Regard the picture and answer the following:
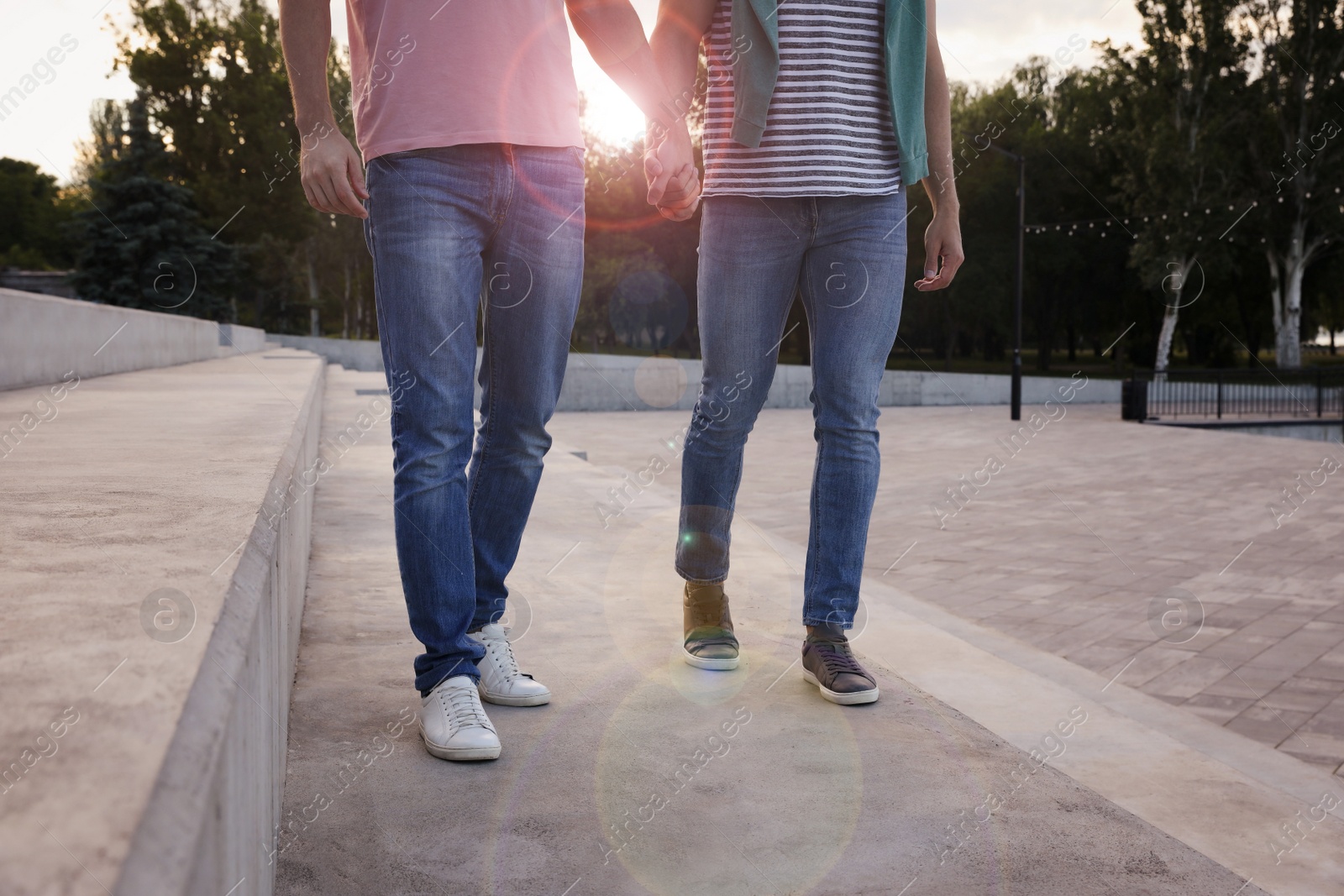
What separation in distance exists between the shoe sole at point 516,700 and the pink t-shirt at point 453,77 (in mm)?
1139

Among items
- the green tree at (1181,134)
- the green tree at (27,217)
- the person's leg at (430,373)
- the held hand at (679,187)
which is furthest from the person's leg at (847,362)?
the green tree at (27,217)

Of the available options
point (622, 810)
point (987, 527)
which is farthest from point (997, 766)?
point (987, 527)

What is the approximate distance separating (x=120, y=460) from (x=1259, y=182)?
35109mm

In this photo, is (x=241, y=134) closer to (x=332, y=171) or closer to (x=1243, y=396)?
(x=1243, y=396)

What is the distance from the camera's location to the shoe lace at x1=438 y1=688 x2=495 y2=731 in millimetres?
1969

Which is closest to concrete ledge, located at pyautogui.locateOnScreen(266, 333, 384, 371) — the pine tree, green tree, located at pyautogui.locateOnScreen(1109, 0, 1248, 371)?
the pine tree

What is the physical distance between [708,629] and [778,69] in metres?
1.40

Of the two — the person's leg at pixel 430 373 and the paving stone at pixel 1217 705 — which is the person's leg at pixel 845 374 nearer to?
the person's leg at pixel 430 373

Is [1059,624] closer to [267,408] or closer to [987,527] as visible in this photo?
[987,527]

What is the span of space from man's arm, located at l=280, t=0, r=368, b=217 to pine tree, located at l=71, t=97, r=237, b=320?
3019 cm

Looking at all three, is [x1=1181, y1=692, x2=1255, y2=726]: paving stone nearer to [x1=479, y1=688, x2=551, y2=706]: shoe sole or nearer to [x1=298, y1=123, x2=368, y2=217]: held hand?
[x1=479, y1=688, x2=551, y2=706]: shoe sole

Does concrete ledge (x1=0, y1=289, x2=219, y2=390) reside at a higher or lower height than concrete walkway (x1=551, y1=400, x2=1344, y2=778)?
higher

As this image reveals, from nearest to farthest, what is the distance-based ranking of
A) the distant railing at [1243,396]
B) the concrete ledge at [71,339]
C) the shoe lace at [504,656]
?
1. the shoe lace at [504,656]
2. the concrete ledge at [71,339]
3. the distant railing at [1243,396]

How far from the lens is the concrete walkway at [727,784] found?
1602 millimetres
